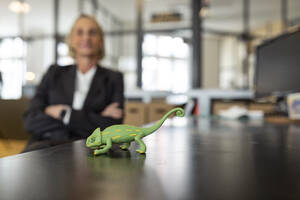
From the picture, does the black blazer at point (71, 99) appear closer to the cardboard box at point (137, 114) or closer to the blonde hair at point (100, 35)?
the blonde hair at point (100, 35)

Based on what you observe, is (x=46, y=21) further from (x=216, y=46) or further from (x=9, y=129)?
(x=9, y=129)

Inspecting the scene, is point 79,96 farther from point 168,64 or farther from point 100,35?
point 168,64

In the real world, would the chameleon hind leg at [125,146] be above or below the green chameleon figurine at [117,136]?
below

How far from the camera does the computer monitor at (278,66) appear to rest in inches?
62.4

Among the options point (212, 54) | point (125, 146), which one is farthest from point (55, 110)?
point (212, 54)

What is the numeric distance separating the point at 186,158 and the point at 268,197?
0.67ft

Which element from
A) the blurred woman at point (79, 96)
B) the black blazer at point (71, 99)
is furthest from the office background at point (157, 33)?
the black blazer at point (71, 99)

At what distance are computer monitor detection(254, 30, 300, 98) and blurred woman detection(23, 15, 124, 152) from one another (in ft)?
3.30

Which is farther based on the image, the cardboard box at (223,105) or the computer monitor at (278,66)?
the cardboard box at (223,105)

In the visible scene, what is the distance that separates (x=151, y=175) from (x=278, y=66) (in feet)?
5.52

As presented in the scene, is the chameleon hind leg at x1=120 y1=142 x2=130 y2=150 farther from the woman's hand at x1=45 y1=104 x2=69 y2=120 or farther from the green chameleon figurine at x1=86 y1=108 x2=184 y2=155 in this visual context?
the woman's hand at x1=45 y1=104 x2=69 y2=120

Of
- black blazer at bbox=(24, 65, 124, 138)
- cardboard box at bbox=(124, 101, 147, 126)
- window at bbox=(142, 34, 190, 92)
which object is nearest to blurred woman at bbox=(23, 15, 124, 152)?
black blazer at bbox=(24, 65, 124, 138)

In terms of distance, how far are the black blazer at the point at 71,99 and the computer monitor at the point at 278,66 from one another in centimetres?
100

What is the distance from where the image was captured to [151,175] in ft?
1.09
